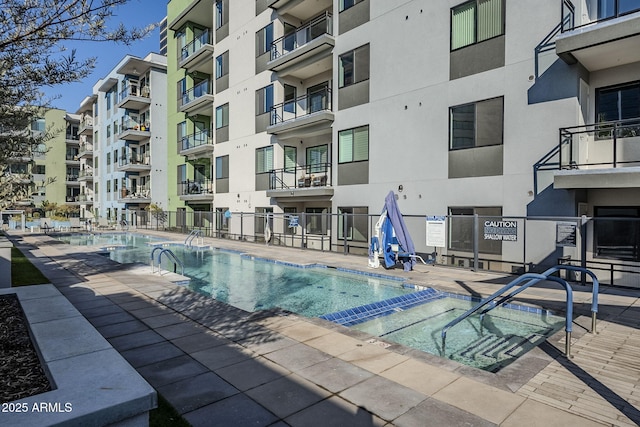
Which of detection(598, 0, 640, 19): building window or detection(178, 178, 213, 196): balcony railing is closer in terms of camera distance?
detection(598, 0, 640, 19): building window

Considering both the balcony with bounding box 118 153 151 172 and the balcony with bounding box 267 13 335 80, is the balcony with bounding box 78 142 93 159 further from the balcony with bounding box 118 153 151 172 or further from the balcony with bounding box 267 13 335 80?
the balcony with bounding box 267 13 335 80

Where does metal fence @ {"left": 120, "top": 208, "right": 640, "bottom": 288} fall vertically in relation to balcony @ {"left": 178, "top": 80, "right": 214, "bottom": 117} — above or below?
below

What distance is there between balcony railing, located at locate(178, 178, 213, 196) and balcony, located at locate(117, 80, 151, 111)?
35.8ft

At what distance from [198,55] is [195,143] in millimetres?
6877

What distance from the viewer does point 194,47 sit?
31.1 meters

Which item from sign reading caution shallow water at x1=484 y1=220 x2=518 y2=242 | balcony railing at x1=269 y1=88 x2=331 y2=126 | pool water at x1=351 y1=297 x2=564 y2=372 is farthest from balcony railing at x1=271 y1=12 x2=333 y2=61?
pool water at x1=351 y1=297 x2=564 y2=372

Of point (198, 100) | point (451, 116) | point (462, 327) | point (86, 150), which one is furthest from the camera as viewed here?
point (86, 150)

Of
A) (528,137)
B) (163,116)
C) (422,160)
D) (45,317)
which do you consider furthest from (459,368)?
(163,116)

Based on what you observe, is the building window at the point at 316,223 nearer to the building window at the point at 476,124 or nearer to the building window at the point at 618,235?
the building window at the point at 476,124

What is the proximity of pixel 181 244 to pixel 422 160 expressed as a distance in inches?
578

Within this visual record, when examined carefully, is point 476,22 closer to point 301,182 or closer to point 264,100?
point 301,182

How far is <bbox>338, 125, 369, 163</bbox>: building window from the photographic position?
17.2m

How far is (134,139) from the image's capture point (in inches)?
1515

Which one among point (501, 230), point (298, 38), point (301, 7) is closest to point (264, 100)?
point (298, 38)
